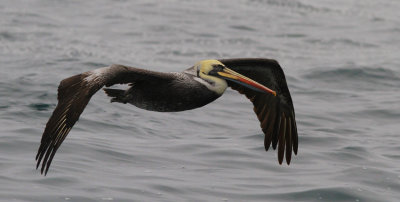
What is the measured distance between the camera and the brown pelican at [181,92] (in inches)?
341

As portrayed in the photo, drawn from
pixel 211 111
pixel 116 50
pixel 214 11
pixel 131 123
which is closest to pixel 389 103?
pixel 211 111

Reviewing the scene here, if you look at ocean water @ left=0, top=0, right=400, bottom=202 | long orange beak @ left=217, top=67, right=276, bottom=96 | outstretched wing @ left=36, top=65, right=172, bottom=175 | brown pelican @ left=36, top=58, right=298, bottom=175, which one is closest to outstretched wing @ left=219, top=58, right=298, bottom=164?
brown pelican @ left=36, top=58, right=298, bottom=175

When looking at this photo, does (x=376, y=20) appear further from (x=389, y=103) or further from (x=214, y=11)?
(x=389, y=103)

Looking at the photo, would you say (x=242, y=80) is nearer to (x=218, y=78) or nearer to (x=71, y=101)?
(x=218, y=78)

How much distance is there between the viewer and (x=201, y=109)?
16.3 m

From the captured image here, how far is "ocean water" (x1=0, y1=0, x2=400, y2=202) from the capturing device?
36.7 ft

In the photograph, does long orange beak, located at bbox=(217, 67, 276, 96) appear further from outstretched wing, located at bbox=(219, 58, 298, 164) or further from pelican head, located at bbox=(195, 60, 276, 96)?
outstretched wing, located at bbox=(219, 58, 298, 164)

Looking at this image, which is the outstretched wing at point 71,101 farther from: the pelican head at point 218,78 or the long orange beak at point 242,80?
the long orange beak at point 242,80

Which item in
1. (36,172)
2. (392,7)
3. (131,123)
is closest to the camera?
(36,172)

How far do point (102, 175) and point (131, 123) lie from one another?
11.8 ft

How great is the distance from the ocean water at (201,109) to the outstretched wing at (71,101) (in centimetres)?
155

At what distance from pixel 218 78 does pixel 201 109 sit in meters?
6.29

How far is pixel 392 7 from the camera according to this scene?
3011 cm

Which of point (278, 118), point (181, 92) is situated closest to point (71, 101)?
point (181, 92)
